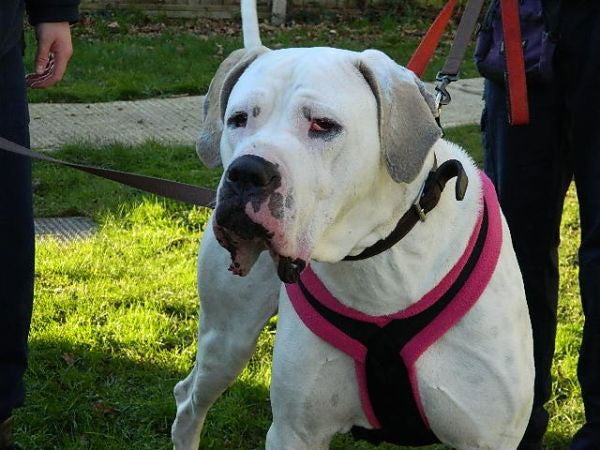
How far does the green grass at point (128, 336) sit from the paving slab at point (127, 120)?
119 cm

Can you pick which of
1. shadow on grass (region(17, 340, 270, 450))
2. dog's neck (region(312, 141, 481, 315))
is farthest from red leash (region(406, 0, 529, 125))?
shadow on grass (region(17, 340, 270, 450))

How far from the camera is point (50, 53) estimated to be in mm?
3791

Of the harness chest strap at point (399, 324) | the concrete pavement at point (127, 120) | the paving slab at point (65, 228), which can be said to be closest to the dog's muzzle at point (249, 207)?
the harness chest strap at point (399, 324)

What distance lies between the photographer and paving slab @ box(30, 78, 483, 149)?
7.93 meters

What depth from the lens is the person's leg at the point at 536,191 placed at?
3486 millimetres

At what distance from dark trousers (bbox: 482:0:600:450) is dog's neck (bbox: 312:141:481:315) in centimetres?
71

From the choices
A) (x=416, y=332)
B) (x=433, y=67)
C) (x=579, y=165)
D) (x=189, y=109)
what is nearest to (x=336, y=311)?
(x=416, y=332)

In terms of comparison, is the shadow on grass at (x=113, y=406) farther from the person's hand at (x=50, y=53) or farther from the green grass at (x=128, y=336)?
the person's hand at (x=50, y=53)

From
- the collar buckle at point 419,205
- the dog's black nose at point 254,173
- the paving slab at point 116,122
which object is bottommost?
the paving slab at point 116,122

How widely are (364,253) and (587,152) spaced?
3.45 feet

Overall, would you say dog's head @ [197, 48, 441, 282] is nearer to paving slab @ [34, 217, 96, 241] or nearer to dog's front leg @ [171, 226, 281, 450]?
dog's front leg @ [171, 226, 281, 450]

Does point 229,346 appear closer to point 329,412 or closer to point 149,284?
point 329,412

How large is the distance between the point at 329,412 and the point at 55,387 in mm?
1900

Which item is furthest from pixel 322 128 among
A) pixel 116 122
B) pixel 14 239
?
pixel 116 122
